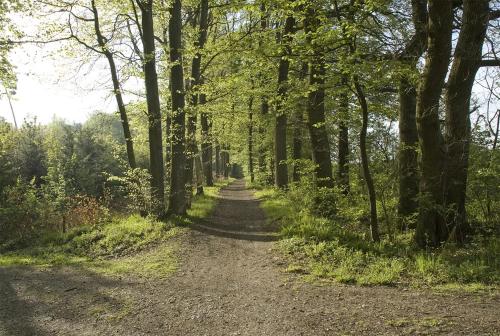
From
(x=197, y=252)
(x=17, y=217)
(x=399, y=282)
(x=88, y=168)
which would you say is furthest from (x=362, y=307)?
(x=88, y=168)

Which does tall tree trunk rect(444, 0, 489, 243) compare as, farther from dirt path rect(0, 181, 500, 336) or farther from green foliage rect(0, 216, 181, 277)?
green foliage rect(0, 216, 181, 277)

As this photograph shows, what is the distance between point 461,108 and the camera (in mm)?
8461

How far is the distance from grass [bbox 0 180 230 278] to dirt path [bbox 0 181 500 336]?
2.47ft

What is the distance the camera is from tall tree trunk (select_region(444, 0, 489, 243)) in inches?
310

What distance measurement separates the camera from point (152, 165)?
14023mm

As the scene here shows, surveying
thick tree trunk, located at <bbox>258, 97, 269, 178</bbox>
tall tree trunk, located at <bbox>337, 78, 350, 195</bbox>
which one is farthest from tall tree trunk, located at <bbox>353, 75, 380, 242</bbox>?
thick tree trunk, located at <bbox>258, 97, 269, 178</bbox>

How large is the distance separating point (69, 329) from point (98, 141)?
2513cm

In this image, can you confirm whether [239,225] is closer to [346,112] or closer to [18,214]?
[346,112]

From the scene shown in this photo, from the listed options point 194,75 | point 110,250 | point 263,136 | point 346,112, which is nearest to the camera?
point 110,250

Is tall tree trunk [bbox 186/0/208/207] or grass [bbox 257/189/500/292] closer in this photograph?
grass [bbox 257/189/500/292]

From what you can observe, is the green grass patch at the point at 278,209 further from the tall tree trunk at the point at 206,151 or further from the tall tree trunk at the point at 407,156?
the tall tree trunk at the point at 206,151

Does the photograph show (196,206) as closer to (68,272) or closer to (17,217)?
(17,217)

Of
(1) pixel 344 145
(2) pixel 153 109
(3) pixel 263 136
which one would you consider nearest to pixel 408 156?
(1) pixel 344 145

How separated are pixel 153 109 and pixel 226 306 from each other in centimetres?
890
